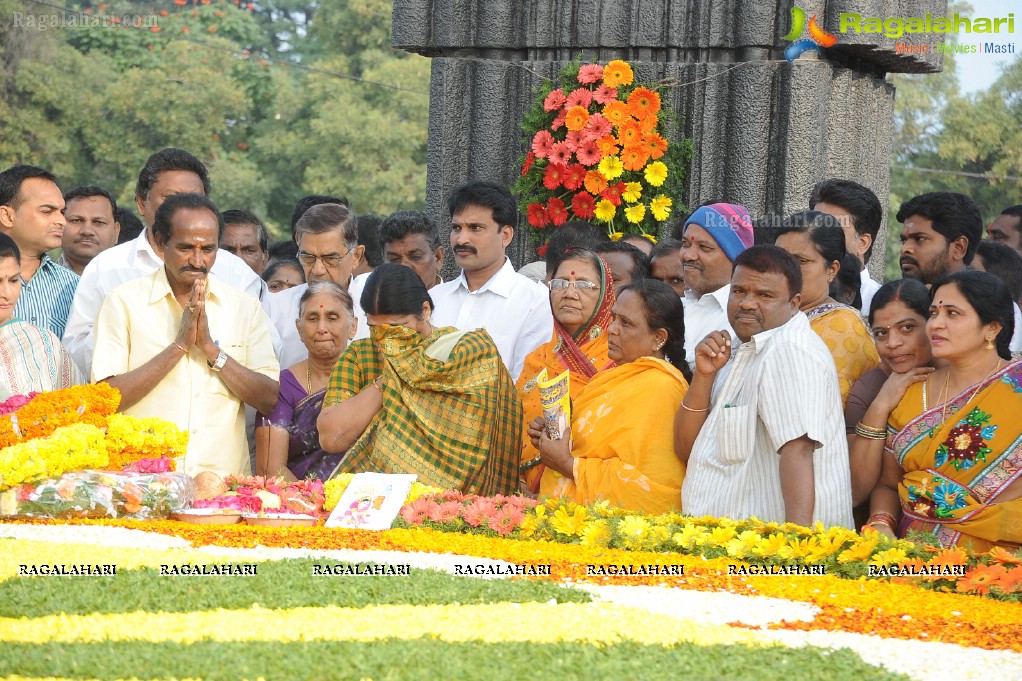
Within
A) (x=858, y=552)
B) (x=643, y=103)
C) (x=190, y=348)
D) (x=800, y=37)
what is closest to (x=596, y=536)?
(x=858, y=552)

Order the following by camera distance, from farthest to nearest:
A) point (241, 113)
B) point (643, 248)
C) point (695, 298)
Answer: point (241, 113) < point (643, 248) < point (695, 298)

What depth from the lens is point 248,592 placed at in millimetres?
3945

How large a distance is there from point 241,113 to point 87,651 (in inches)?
911

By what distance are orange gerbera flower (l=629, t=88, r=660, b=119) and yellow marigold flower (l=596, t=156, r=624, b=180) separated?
1.00ft

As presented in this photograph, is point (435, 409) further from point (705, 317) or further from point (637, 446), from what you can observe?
point (705, 317)

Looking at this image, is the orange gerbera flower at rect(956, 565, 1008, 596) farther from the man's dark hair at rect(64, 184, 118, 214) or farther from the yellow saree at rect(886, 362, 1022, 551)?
the man's dark hair at rect(64, 184, 118, 214)

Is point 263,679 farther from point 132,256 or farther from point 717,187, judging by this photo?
point 717,187

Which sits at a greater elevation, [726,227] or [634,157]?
Result: [634,157]

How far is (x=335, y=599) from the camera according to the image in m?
3.93

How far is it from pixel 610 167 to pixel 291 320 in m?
1.99

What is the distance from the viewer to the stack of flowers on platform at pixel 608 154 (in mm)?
7199

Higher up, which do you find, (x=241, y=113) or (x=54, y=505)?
(x=241, y=113)

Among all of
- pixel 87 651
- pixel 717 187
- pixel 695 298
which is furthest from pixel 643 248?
pixel 87 651

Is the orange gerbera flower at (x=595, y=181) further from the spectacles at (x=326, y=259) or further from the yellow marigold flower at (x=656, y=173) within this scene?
the spectacles at (x=326, y=259)
